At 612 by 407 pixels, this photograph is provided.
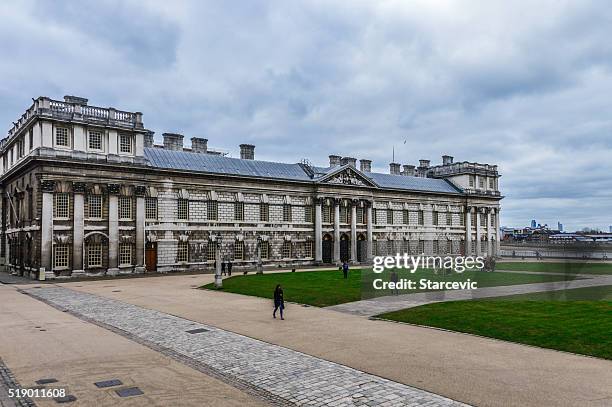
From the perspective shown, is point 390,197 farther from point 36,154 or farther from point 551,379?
point 551,379

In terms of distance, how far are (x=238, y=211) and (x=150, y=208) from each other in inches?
420

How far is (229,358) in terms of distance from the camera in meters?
16.4

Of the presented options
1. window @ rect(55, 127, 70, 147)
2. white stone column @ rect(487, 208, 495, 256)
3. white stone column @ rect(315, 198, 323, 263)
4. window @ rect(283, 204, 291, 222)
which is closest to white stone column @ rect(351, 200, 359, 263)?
white stone column @ rect(315, 198, 323, 263)

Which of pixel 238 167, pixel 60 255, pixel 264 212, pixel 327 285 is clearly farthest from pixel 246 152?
pixel 327 285

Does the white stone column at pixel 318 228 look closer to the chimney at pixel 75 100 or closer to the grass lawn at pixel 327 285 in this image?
the grass lawn at pixel 327 285

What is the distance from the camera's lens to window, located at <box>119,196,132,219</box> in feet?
175

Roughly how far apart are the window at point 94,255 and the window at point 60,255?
6.60ft

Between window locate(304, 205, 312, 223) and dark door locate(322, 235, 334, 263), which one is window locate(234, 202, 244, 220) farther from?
dark door locate(322, 235, 334, 263)

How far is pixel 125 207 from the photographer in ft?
176

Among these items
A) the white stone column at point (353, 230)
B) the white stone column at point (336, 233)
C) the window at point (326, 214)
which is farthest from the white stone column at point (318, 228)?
the white stone column at point (353, 230)

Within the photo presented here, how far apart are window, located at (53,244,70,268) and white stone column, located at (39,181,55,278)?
610 millimetres

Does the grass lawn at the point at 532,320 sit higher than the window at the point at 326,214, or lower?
lower

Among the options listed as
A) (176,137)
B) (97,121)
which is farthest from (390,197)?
(97,121)

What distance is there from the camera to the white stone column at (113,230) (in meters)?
51.6
